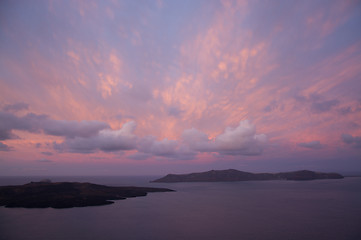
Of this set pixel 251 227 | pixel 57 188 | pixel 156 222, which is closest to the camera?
pixel 251 227

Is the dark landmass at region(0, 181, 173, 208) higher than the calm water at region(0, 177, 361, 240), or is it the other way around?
the dark landmass at region(0, 181, 173, 208)

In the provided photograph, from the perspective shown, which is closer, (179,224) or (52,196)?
(179,224)

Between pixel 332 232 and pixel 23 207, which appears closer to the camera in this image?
pixel 332 232

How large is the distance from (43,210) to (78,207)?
12405 millimetres

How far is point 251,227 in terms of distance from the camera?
190ft

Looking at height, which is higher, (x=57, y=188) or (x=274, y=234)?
(x=57, y=188)

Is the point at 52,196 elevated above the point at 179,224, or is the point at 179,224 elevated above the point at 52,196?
the point at 52,196

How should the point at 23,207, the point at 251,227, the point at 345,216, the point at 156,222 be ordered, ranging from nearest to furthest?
the point at 251,227, the point at 156,222, the point at 345,216, the point at 23,207

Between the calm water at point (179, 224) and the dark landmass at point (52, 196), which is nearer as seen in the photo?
the calm water at point (179, 224)

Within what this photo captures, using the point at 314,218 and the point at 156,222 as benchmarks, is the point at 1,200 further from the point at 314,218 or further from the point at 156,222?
the point at 314,218

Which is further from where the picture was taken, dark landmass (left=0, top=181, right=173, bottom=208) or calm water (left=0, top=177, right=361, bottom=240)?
dark landmass (left=0, top=181, right=173, bottom=208)

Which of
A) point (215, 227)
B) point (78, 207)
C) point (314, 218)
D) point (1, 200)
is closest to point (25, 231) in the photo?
point (78, 207)

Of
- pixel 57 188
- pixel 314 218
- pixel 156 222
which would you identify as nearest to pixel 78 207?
pixel 57 188

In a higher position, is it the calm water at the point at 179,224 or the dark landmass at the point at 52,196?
the dark landmass at the point at 52,196
